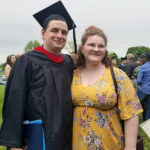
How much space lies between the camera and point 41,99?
2395 mm

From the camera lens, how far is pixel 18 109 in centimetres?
239

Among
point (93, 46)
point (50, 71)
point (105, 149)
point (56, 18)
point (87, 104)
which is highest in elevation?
point (56, 18)

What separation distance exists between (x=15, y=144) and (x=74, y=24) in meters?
1.55

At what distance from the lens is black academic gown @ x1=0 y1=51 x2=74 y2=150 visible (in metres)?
2.38

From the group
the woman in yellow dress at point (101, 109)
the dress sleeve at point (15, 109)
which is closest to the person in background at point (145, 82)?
the woman in yellow dress at point (101, 109)

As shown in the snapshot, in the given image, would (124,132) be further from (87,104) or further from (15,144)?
(15,144)

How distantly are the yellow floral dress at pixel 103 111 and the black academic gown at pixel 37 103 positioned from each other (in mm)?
127

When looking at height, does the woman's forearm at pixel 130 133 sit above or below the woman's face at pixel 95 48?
below

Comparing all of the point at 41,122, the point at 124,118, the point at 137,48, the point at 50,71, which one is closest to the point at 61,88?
the point at 50,71

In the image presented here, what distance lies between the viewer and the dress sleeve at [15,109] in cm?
238

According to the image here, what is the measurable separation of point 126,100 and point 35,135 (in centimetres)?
84

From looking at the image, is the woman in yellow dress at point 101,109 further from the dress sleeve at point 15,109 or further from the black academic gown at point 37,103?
the dress sleeve at point 15,109

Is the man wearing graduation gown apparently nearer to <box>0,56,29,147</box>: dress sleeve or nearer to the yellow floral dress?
<box>0,56,29,147</box>: dress sleeve

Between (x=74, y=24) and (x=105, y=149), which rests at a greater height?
(x=74, y=24)
